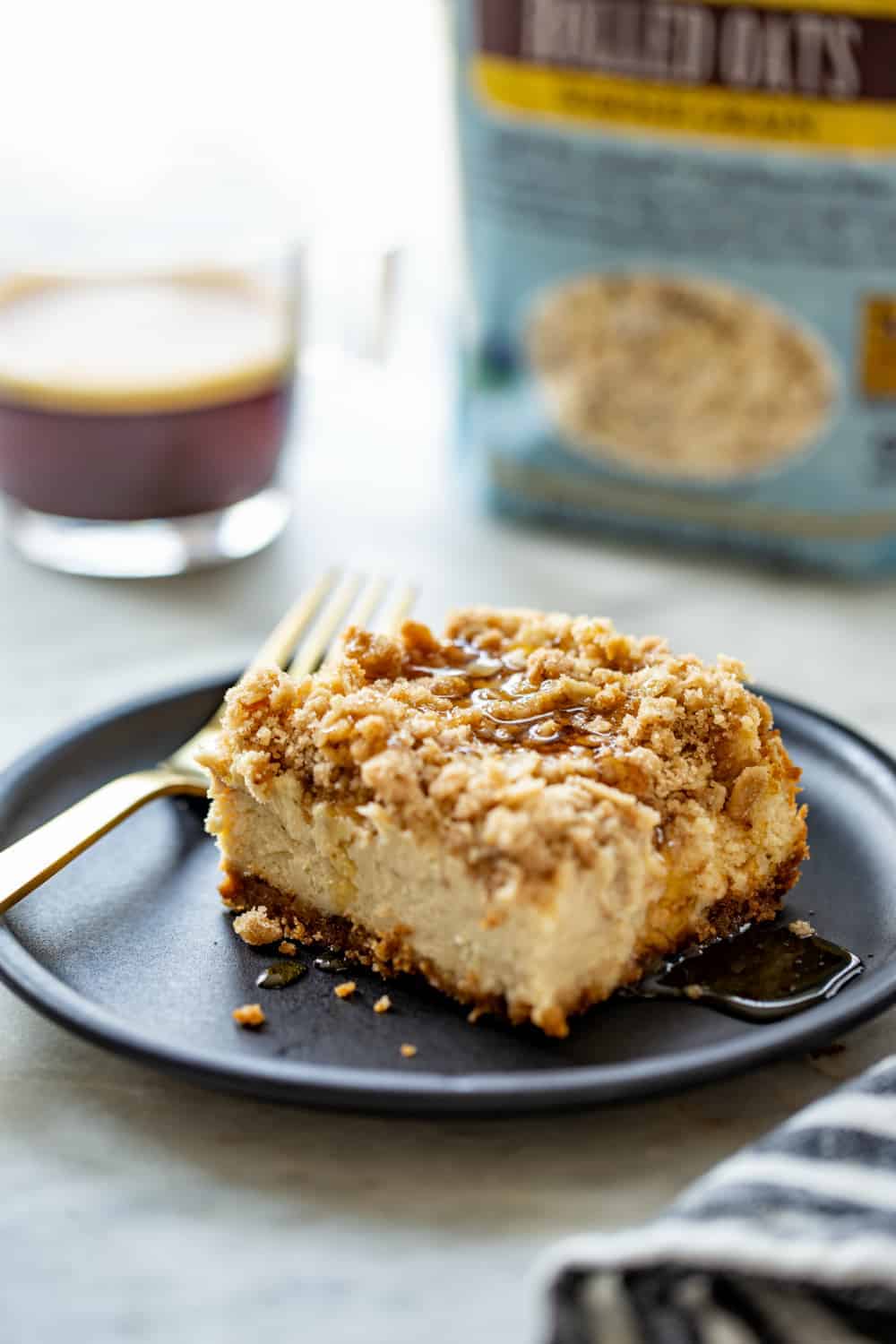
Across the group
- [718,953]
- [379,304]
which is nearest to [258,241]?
[379,304]

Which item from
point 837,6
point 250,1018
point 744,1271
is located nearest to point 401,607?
point 250,1018

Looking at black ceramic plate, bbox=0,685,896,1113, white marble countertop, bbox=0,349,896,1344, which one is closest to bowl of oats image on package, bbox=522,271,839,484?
black ceramic plate, bbox=0,685,896,1113

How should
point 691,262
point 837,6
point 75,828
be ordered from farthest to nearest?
1. point 691,262
2. point 837,6
3. point 75,828

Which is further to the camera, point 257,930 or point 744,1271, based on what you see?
point 257,930

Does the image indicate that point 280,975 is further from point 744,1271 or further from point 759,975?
point 744,1271

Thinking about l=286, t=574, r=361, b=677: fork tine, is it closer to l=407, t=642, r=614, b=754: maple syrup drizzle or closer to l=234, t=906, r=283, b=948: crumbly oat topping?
l=407, t=642, r=614, b=754: maple syrup drizzle

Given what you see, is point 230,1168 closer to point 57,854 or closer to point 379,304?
point 57,854

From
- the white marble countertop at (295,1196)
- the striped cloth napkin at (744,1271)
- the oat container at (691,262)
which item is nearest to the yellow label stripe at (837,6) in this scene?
the oat container at (691,262)
